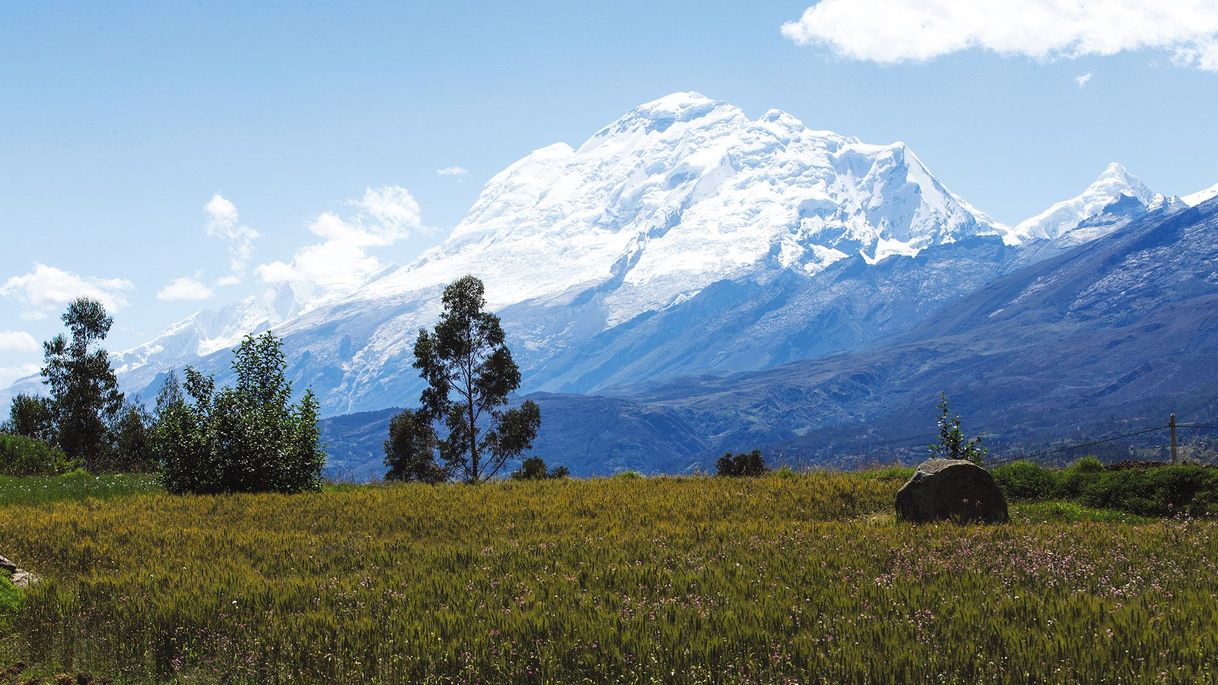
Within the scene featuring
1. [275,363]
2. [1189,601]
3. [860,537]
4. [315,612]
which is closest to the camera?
[1189,601]

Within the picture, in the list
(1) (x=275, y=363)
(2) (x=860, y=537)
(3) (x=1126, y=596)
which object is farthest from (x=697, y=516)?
(1) (x=275, y=363)

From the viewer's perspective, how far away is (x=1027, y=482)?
29484 millimetres

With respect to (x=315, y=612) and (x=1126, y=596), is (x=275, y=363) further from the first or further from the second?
(x=1126, y=596)

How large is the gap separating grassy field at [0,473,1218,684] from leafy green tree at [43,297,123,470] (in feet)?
231

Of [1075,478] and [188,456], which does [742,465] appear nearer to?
[1075,478]

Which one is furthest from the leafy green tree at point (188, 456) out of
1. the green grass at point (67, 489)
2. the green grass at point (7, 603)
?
the green grass at point (7, 603)

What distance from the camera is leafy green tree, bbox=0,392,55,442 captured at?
89688 millimetres

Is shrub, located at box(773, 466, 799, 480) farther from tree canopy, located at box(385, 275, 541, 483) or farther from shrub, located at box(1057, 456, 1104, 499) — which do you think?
tree canopy, located at box(385, 275, 541, 483)

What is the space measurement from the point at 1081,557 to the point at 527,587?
1032 cm

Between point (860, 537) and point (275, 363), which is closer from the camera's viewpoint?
point (860, 537)

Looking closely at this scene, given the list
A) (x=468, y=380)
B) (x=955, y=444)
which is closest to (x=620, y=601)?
(x=955, y=444)

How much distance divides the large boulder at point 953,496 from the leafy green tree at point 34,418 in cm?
8811

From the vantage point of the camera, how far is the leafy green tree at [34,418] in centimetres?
8969

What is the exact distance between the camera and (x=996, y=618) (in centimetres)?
1318
